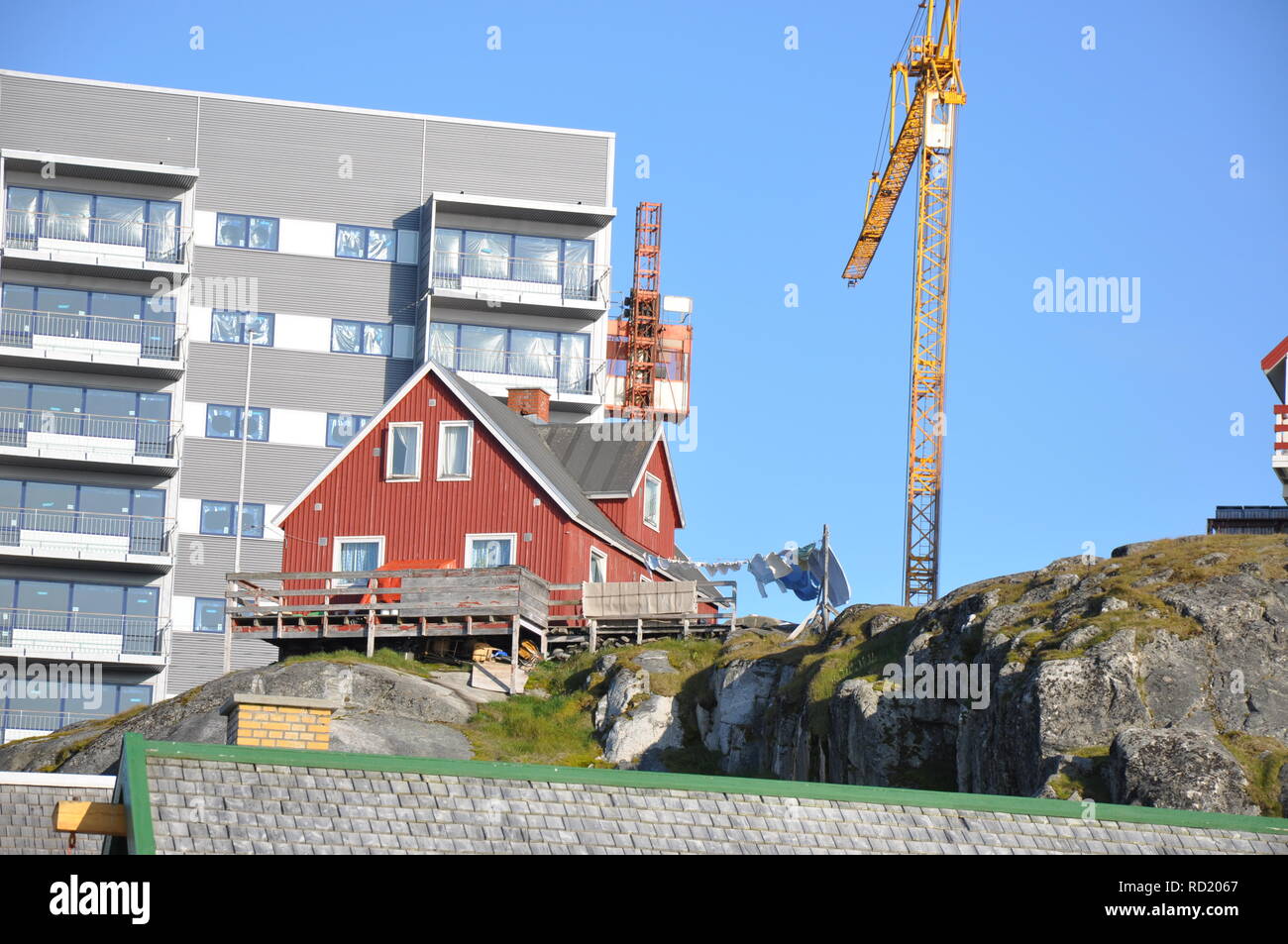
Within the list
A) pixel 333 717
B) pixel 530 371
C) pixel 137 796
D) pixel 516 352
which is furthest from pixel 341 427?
pixel 137 796

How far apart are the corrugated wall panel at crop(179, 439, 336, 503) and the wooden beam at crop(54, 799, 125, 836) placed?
5003 cm

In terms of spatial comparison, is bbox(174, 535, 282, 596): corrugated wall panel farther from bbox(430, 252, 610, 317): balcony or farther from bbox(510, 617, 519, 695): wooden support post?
bbox(510, 617, 519, 695): wooden support post

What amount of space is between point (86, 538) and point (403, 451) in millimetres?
18998

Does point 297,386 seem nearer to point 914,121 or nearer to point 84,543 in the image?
point 84,543

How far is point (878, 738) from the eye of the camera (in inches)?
1204

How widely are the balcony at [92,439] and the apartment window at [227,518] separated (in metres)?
2.36

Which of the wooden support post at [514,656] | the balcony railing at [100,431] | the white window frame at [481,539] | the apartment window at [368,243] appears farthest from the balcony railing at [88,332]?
the wooden support post at [514,656]

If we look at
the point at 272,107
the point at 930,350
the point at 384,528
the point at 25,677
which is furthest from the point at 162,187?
the point at 930,350

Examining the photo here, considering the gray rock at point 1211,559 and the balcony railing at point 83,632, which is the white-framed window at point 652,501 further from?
the gray rock at point 1211,559

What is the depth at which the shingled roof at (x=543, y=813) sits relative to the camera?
51.9 feet

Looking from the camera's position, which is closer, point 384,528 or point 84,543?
point 384,528

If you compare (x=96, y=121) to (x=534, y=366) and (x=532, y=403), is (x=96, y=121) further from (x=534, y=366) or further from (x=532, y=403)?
(x=532, y=403)
